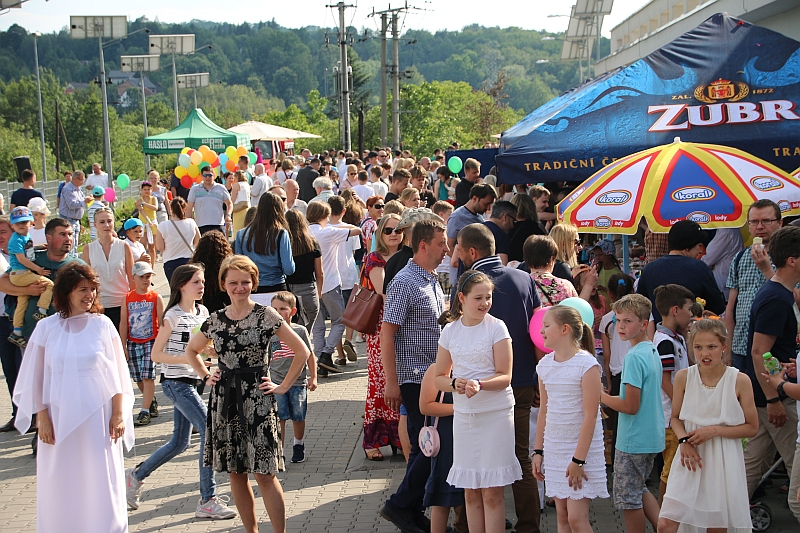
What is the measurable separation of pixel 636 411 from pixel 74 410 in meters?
3.22

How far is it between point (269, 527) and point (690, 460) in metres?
2.86

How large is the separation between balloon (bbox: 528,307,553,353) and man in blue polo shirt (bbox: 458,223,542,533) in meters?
0.07

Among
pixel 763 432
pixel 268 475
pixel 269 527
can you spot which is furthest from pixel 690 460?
A: pixel 269 527

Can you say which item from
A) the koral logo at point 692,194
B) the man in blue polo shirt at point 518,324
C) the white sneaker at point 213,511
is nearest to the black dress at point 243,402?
the white sneaker at point 213,511

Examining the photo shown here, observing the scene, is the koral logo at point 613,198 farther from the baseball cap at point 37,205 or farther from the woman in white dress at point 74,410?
the baseball cap at point 37,205

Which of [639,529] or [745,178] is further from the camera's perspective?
[745,178]

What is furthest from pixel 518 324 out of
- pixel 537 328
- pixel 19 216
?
pixel 19 216

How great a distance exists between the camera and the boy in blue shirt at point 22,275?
26.5 feet

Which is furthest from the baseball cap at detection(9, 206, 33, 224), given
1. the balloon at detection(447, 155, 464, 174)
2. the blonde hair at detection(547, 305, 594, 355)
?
the balloon at detection(447, 155, 464, 174)

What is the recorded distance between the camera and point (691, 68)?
10.3 m

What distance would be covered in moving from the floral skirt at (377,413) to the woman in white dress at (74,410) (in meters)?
2.38

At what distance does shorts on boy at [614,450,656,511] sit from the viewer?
5168mm

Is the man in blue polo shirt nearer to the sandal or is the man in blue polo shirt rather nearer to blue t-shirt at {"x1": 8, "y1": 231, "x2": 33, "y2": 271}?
the sandal

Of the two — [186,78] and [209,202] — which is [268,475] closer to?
[209,202]
